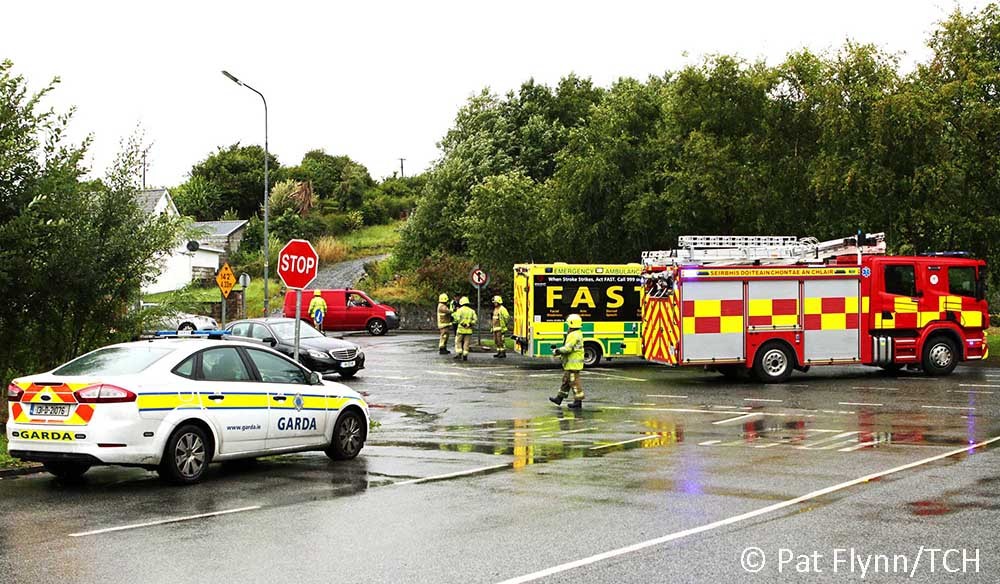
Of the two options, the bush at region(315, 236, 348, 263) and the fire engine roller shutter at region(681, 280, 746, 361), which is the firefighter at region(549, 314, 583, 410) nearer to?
the fire engine roller shutter at region(681, 280, 746, 361)

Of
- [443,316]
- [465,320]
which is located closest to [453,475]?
[465,320]

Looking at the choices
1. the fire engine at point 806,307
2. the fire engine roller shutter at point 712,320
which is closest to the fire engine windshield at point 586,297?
the fire engine at point 806,307

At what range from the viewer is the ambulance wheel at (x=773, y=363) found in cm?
2433

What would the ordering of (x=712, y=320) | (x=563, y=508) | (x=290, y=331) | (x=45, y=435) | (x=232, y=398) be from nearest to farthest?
(x=563, y=508) → (x=45, y=435) → (x=232, y=398) → (x=712, y=320) → (x=290, y=331)

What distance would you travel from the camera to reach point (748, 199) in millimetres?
31141

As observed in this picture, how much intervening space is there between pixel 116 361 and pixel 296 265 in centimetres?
531

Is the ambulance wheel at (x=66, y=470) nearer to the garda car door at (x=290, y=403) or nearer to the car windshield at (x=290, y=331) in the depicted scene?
the garda car door at (x=290, y=403)

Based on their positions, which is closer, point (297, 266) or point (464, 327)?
point (297, 266)

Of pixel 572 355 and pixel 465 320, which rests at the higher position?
pixel 465 320

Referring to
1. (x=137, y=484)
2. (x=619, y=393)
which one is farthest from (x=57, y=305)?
(x=619, y=393)

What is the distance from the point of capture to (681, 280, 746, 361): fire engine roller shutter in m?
24.0

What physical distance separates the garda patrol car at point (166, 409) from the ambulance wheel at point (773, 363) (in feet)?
45.0

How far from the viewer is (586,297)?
29047mm

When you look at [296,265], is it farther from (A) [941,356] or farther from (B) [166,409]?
(A) [941,356]
